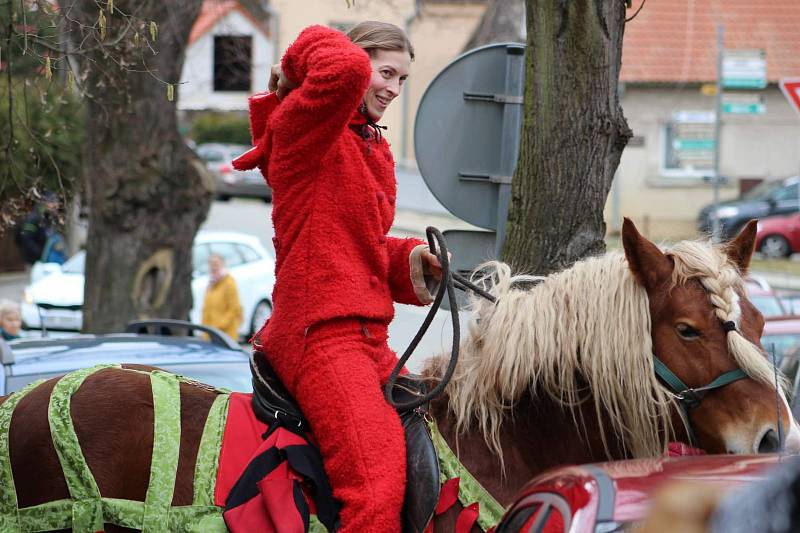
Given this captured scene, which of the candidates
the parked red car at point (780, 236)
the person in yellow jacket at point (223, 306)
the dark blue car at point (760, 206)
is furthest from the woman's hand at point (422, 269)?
the parked red car at point (780, 236)

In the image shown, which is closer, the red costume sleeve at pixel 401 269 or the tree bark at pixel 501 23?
the red costume sleeve at pixel 401 269

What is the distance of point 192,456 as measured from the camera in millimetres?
3420

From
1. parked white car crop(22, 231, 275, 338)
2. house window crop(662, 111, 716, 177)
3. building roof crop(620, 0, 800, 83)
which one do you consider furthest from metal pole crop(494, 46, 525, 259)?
building roof crop(620, 0, 800, 83)

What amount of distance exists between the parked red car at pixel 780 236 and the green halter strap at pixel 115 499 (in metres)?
25.0

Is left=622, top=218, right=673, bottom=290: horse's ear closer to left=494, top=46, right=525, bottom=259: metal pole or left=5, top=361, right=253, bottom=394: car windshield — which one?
left=494, top=46, right=525, bottom=259: metal pole

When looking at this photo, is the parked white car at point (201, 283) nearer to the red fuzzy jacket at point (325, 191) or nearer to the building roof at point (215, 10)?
the building roof at point (215, 10)

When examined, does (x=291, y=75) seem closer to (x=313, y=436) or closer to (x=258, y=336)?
(x=258, y=336)

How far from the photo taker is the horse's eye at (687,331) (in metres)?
3.47

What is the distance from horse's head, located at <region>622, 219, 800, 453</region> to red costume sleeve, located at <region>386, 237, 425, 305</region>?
2.25 ft

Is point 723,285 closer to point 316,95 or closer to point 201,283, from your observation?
point 316,95

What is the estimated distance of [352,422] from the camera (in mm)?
3262

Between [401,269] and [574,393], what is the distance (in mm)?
671

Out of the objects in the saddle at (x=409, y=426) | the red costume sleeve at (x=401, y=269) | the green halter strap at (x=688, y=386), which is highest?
the red costume sleeve at (x=401, y=269)

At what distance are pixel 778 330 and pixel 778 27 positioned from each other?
1039 inches
